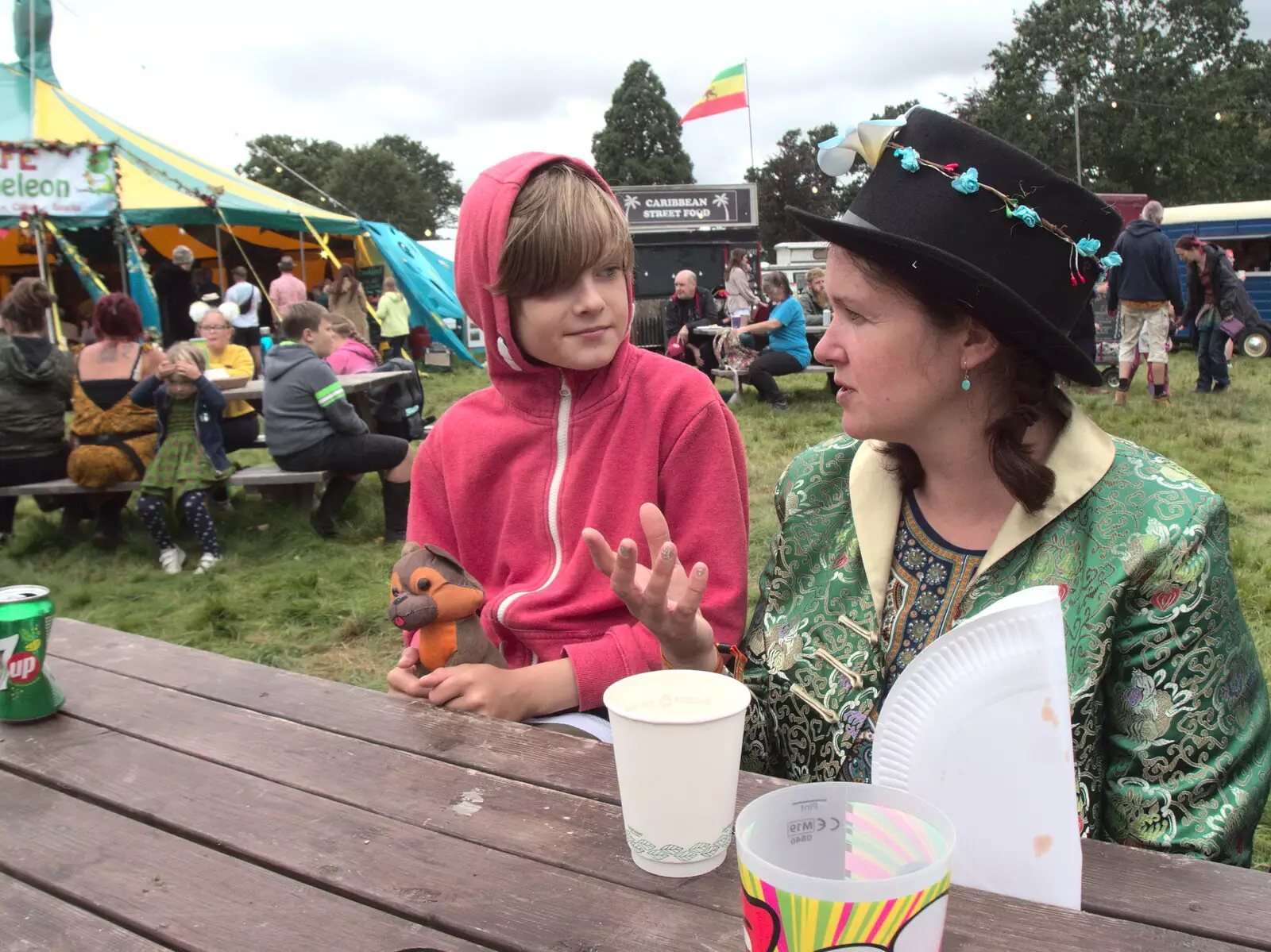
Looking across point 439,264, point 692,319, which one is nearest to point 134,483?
point 692,319

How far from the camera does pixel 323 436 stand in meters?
5.52

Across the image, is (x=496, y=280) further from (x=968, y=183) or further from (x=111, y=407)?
(x=111, y=407)

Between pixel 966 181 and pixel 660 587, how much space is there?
70 cm

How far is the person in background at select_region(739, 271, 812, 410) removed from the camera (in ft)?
32.3

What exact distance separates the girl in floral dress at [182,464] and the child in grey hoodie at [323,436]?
33 cm

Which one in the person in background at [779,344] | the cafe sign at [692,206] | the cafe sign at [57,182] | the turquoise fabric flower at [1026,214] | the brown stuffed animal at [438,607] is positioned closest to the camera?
the turquoise fabric flower at [1026,214]

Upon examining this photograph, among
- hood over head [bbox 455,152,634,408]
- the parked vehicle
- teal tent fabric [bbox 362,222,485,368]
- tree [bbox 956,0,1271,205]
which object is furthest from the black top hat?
tree [bbox 956,0,1271,205]

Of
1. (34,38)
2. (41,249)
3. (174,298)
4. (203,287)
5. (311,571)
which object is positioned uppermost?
(34,38)

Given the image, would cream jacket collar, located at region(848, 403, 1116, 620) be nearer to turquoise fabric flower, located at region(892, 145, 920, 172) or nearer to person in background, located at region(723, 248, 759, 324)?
turquoise fabric flower, located at region(892, 145, 920, 172)

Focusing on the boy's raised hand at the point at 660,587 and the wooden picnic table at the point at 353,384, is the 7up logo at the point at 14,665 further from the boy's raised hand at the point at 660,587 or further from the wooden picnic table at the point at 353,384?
the wooden picnic table at the point at 353,384

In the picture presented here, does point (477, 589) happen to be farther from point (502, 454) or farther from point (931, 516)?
point (931, 516)

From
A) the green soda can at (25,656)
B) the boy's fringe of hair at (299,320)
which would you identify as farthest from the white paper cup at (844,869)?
the boy's fringe of hair at (299,320)

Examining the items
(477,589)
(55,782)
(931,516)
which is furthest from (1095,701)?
(55,782)

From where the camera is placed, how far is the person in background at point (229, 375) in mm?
6336
